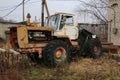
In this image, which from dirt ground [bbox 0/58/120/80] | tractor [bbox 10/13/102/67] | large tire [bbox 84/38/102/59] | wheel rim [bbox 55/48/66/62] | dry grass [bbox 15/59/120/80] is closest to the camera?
dirt ground [bbox 0/58/120/80]

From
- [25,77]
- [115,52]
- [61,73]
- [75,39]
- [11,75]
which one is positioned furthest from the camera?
[115,52]

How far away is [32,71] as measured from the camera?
11.2 metres

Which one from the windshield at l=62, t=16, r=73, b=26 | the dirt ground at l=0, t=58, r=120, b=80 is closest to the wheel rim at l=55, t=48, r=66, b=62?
the dirt ground at l=0, t=58, r=120, b=80

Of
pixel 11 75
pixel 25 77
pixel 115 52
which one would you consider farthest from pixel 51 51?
pixel 115 52

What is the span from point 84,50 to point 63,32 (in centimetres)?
214

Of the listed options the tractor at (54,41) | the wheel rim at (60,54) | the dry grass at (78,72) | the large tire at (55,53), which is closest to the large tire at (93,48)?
the tractor at (54,41)

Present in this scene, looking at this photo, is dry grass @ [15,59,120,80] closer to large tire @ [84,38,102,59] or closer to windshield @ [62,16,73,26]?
large tire @ [84,38,102,59]

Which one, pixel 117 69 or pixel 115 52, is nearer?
pixel 117 69

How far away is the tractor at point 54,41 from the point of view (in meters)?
11.8

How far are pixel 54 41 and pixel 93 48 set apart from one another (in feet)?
9.95

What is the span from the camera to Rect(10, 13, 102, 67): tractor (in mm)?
11773

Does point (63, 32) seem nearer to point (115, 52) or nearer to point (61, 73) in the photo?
point (61, 73)

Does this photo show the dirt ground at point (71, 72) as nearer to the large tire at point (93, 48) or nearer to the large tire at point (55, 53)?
the large tire at point (55, 53)

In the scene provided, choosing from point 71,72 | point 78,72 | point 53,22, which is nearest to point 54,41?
point 53,22
